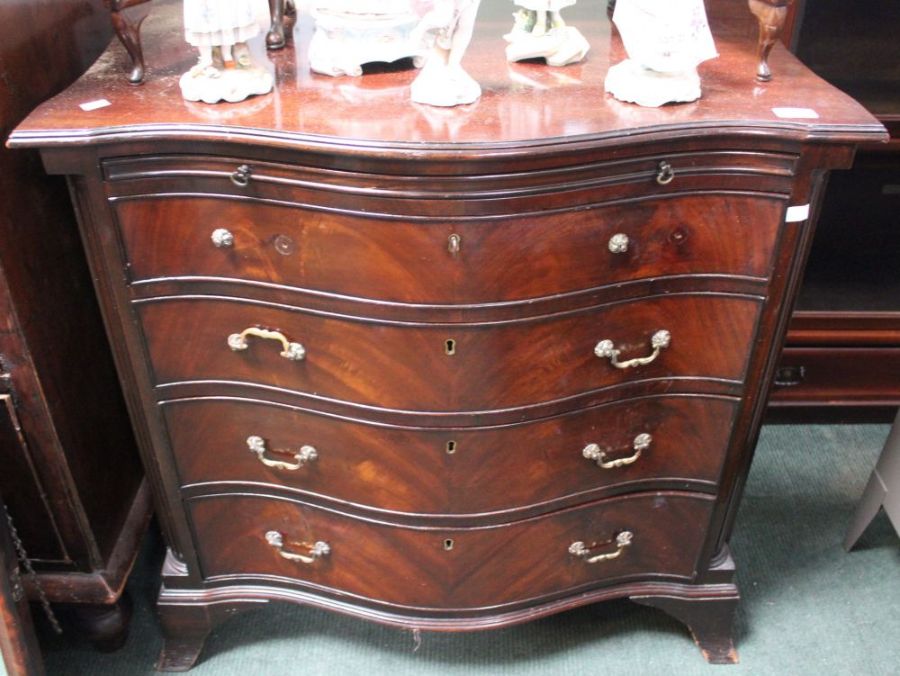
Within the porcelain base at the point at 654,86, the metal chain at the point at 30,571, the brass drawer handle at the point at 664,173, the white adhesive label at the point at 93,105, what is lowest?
the metal chain at the point at 30,571

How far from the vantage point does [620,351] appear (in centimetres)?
130

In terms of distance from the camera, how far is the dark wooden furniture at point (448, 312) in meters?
1.12

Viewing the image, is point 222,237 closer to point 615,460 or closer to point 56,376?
point 56,376

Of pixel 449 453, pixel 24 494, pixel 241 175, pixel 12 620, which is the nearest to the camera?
pixel 241 175

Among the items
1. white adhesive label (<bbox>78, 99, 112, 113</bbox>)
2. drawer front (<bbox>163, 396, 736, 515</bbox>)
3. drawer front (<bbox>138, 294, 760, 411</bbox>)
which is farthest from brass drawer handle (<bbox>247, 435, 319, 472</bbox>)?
white adhesive label (<bbox>78, 99, 112, 113</bbox>)

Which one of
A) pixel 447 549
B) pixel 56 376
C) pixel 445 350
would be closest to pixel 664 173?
pixel 445 350

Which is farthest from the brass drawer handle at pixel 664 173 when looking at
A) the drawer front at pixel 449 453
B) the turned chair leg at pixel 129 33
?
the turned chair leg at pixel 129 33

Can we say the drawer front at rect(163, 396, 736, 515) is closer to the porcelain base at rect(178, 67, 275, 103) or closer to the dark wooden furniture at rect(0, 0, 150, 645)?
the dark wooden furniture at rect(0, 0, 150, 645)

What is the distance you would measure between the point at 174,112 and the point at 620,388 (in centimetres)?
74

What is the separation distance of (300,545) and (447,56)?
0.83 meters

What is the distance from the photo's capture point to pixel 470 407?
1.30 meters

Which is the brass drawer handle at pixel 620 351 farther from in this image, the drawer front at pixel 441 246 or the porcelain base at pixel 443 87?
the porcelain base at pixel 443 87

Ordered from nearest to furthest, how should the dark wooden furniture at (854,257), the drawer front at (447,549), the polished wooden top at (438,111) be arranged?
1. the polished wooden top at (438,111)
2. the drawer front at (447,549)
3. the dark wooden furniture at (854,257)

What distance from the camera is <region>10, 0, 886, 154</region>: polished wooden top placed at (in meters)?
1.10
